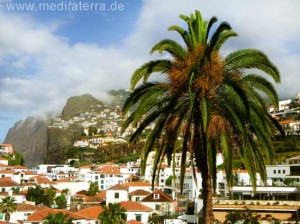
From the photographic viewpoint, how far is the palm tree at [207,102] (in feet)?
32.8

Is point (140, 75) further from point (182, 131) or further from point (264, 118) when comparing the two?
point (264, 118)

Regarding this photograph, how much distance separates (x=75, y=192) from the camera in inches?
4301

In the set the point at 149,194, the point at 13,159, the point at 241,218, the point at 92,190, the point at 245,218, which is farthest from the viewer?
the point at 13,159

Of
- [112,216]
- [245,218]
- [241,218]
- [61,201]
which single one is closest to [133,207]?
[112,216]

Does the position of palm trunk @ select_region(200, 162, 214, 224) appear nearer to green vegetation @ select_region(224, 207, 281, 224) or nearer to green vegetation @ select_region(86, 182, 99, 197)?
green vegetation @ select_region(224, 207, 281, 224)

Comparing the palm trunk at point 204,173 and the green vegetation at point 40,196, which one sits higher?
the palm trunk at point 204,173

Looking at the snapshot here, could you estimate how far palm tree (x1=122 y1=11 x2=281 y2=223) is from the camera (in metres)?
10.0

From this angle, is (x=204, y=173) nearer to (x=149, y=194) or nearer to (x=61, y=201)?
(x=149, y=194)

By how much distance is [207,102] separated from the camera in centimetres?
983

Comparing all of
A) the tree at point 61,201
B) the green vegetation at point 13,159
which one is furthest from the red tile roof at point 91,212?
the green vegetation at point 13,159

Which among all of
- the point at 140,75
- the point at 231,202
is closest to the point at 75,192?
the point at 231,202

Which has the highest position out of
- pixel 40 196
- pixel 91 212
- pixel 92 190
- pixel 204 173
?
pixel 204 173

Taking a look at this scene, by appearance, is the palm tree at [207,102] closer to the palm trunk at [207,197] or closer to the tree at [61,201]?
the palm trunk at [207,197]

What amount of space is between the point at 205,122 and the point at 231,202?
38578 mm
